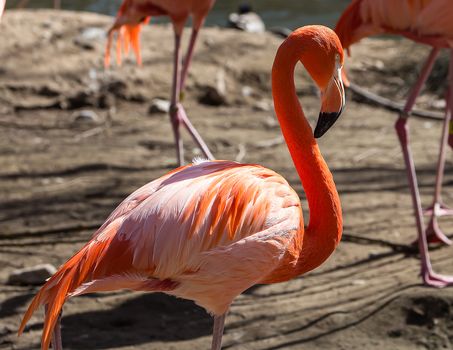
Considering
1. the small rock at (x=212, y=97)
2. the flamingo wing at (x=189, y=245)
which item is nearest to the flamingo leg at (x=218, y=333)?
the flamingo wing at (x=189, y=245)

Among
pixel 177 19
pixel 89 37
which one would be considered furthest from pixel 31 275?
pixel 89 37

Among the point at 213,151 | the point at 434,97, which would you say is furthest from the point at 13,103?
the point at 434,97

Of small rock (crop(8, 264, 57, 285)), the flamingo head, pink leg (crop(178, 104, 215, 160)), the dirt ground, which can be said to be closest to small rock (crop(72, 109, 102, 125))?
the dirt ground

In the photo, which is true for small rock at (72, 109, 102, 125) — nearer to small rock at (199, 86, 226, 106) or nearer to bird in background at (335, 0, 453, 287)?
small rock at (199, 86, 226, 106)

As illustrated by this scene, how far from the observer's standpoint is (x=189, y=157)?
18.0ft

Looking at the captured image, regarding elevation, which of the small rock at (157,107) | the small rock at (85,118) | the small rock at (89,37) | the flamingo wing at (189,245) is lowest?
the small rock at (85,118)

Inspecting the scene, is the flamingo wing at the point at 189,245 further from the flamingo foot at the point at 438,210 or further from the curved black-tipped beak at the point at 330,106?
the flamingo foot at the point at 438,210

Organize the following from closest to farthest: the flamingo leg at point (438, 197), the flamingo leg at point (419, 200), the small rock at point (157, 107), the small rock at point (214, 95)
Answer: the flamingo leg at point (419, 200), the flamingo leg at point (438, 197), the small rock at point (157, 107), the small rock at point (214, 95)

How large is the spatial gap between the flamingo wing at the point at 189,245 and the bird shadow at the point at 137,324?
79cm

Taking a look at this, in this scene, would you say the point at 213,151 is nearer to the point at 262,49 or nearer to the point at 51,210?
the point at 51,210

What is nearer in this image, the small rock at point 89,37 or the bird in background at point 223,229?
the bird in background at point 223,229

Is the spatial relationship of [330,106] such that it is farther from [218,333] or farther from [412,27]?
[412,27]

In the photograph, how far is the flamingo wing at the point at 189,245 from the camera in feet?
8.43

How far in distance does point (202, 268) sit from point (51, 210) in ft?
7.32
